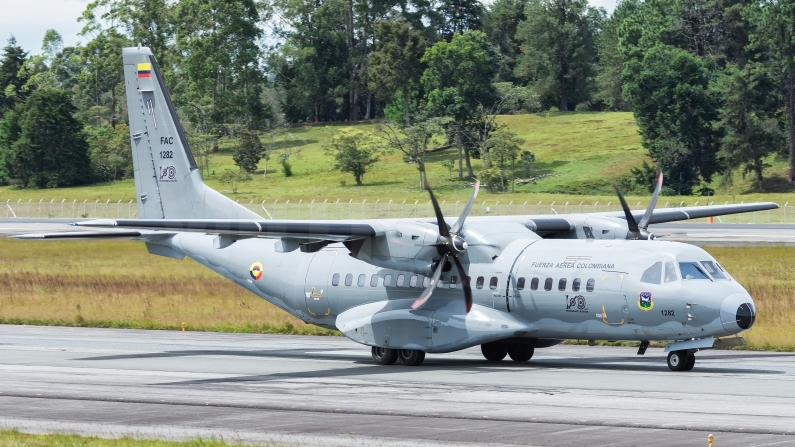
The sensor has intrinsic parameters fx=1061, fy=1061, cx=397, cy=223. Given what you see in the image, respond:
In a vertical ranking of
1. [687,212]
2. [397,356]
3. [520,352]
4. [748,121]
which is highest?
[748,121]

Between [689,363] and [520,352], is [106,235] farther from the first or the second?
[689,363]

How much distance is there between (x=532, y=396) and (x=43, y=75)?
132 m

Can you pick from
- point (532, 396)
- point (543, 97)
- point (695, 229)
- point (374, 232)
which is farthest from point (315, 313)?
point (543, 97)

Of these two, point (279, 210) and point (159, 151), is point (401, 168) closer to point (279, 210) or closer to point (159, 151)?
point (279, 210)

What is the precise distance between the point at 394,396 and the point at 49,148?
10036 centimetres

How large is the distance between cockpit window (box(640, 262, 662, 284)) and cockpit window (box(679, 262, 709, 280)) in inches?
17.1

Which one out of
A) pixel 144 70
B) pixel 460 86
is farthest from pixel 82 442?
pixel 460 86

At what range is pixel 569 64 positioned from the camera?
455ft

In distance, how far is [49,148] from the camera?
112 meters

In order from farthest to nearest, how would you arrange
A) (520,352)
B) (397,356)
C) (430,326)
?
(520,352) < (397,356) < (430,326)

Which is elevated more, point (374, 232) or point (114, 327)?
point (374, 232)

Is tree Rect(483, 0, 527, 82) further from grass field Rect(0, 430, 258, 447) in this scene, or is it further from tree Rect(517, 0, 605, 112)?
grass field Rect(0, 430, 258, 447)

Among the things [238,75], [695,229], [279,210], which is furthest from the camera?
[238,75]

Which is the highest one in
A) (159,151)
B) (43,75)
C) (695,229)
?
(43,75)
